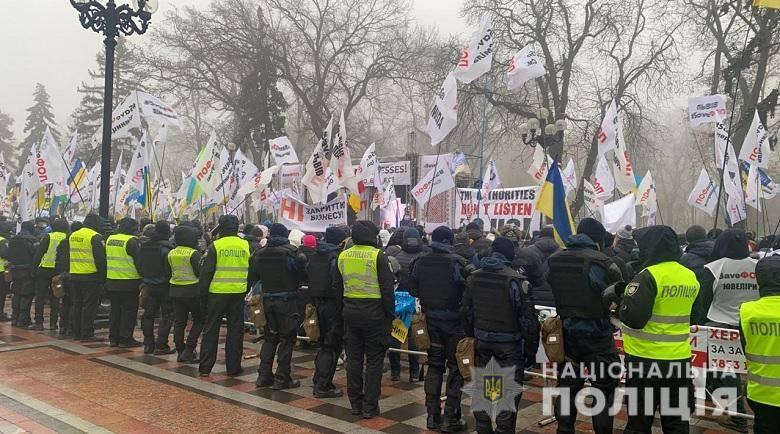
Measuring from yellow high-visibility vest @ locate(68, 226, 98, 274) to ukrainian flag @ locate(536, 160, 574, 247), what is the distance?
7135mm

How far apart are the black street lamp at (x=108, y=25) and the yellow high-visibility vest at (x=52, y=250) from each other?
0.94m

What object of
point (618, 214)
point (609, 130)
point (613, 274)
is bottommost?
point (613, 274)

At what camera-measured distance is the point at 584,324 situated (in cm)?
518

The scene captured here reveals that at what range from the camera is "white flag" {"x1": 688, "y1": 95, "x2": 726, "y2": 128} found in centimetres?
1183

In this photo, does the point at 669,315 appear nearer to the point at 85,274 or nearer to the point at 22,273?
the point at 85,274

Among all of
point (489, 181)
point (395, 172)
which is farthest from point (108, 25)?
point (489, 181)

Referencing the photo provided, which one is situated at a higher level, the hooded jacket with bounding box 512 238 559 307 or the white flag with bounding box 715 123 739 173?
the white flag with bounding box 715 123 739 173

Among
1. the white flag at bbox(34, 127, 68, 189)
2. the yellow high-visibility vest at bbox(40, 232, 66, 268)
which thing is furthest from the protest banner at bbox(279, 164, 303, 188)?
the yellow high-visibility vest at bbox(40, 232, 66, 268)

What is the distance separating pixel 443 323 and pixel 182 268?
4315mm

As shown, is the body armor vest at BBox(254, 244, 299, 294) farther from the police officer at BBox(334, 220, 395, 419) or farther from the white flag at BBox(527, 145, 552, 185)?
the white flag at BBox(527, 145, 552, 185)

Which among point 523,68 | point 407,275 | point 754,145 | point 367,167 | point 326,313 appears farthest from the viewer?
point 367,167

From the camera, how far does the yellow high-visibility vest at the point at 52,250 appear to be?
10.7 meters

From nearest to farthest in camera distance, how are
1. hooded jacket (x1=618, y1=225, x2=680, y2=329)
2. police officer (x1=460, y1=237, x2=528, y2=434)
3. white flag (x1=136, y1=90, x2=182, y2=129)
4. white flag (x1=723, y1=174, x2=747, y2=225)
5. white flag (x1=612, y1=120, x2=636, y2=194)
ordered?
hooded jacket (x1=618, y1=225, x2=680, y2=329) < police officer (x1=460, y1=237, x2=528, y2=434) < white flag (x1=136, y1=90, x2=182, y2=129) < white flag (x1=723, y1=174, x2=747, y2=225) < white flag (x1=612, y1=120, x2=636, y2=194)

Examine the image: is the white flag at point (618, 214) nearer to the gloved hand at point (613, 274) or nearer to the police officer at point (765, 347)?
the gloved hand at point (613, 274)
